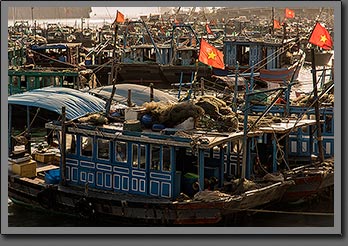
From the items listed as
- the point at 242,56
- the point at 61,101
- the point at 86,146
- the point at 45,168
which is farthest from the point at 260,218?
the point at 242,56

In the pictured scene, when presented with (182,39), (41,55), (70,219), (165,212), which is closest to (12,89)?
(41,55)

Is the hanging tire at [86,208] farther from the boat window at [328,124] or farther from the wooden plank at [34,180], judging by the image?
the boat window at [328,124]

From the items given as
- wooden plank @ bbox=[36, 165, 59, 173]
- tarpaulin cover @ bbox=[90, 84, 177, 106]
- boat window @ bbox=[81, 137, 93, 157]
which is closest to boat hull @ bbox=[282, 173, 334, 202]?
boat window @ bbox=[81, 137, 93, 157]

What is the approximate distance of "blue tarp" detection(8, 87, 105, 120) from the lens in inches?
578

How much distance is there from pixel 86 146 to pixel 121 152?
0.84 meters

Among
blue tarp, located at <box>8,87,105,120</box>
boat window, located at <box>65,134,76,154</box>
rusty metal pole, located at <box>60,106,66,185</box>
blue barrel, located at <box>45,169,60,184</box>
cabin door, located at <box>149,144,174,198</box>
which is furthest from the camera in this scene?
blue tarp, located at <box>8,87,105,120</box>

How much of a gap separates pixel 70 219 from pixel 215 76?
54.9 ft

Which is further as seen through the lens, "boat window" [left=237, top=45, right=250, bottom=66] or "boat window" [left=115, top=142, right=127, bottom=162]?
"boat window" [left=237, top=45, right=250, bottom=66]

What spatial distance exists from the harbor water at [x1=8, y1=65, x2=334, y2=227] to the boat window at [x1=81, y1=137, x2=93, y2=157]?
4.10 feet

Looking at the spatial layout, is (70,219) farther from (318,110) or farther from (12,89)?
(12,89)

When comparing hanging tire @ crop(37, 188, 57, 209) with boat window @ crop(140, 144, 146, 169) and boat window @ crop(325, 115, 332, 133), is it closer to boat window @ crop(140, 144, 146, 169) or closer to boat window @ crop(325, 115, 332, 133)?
boat window @ crop(140, 144, 146, 169)

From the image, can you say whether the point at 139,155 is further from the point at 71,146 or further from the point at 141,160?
the point at 71,146

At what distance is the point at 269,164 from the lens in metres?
14.4

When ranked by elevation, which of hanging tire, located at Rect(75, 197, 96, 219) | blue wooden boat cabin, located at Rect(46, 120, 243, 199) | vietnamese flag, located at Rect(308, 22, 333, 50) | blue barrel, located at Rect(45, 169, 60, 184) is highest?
vietnamese flag, located at Rect(308, 22, 333, 50)
